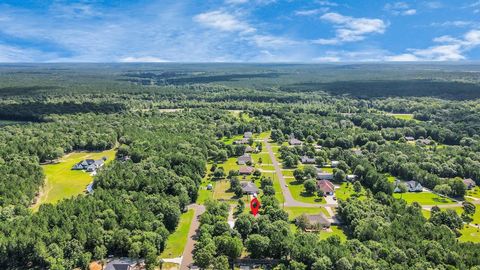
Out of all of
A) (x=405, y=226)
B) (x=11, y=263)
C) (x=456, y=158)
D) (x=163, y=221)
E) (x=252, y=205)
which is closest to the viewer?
(x=11, y=263)

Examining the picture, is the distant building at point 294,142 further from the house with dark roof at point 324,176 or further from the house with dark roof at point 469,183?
the house with dark roof at point 469,183

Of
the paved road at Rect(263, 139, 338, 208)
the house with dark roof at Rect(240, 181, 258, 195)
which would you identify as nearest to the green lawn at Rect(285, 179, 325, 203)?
the paved road at Rect(263, 139, 338, 208)

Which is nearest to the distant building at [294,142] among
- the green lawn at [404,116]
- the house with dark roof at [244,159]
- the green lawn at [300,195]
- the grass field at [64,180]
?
the house with dark roof at [244,159]

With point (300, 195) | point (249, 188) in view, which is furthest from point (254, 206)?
point (300, 195)

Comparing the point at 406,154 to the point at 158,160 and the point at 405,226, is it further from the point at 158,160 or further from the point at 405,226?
the point at 158,160

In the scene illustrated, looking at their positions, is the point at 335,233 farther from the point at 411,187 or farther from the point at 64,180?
the point at 64,180

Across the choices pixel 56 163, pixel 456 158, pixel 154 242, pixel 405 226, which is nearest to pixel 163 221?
pixel 154 242
